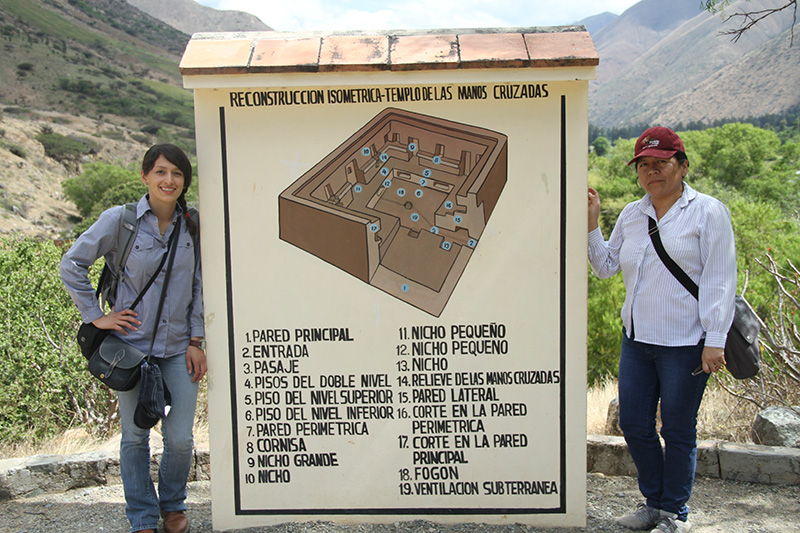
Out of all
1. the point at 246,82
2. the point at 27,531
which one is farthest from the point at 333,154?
the point at 27,531

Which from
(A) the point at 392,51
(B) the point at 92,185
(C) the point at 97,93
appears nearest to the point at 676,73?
(C) the point at 97,93

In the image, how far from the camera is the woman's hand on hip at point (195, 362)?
3.29m

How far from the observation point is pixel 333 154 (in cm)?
334

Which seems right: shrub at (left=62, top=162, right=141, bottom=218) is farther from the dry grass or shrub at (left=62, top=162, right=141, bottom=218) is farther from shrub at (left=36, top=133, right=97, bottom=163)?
→ the dry grass

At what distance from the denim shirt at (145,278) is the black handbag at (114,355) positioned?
0.11 ft

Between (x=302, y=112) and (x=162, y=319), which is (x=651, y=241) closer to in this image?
(x=302, y=112)

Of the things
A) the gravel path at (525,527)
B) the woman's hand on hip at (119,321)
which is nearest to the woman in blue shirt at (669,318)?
the gravel path at (525,527)

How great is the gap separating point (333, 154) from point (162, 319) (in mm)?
1198

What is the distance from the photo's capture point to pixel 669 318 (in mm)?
3045

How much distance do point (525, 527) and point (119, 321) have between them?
2332 millimetres

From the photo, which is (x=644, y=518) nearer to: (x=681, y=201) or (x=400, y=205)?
(x=681, y=201)

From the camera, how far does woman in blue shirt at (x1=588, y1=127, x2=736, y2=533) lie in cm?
294

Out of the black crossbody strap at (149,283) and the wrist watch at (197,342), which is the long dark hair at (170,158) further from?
the wrist watch at (197,342)

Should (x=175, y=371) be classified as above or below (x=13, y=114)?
below
